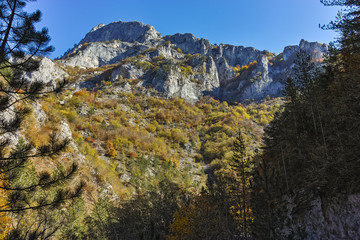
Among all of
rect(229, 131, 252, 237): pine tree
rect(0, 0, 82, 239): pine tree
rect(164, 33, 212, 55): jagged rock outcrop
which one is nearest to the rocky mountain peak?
rect(164, 33, 212, 55): jagged rock outcrop

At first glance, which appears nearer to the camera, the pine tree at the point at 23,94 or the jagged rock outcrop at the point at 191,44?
the pine tree at the point at 23,94

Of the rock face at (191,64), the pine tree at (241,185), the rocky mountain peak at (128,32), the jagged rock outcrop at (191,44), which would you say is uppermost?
the rocky mountain peak at (128,32)

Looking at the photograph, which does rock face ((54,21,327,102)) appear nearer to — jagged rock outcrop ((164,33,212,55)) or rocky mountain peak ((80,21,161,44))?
jagged rock outcrop ((164,33,212,55))

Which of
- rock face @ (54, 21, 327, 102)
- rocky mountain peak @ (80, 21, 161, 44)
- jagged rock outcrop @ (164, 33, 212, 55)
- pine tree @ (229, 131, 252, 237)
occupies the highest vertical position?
rocky mountain peak @ (80, 21, 161, 44)

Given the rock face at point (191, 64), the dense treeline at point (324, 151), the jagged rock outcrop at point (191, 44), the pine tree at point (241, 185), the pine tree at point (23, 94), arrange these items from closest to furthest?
1. the pine tree at point (23, 94)
2. the dense treeline at point (324, 151)
3. the pine tree at point (241, 185)
4. the rock face at point (191, 64)
5. the jagged rock outcrop at point (191, 44)

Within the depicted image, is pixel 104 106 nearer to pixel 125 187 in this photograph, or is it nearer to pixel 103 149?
pixel 103 149

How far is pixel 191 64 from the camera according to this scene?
13725 cm

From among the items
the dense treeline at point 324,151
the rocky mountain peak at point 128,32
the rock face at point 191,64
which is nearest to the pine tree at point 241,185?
the dense treeline at point 324,151

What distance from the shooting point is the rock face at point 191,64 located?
113 meters

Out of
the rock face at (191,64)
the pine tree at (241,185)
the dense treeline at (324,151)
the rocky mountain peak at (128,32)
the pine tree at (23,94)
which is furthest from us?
the rocky mountain peak at (128,32)

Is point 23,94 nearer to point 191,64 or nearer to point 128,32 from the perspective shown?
point 191,64

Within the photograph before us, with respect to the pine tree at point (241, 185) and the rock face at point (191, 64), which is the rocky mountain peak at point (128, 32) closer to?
the rock face at point (191, 64)

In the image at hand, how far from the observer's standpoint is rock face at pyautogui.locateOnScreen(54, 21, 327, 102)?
4449 inches

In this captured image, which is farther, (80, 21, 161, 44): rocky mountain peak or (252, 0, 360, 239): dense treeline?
(80, 21, 161, 44): rocky mountain peak
